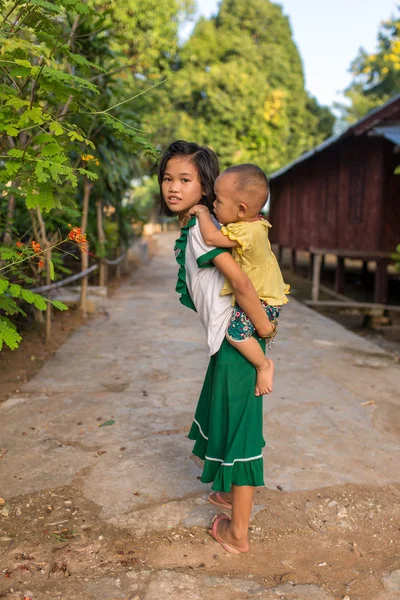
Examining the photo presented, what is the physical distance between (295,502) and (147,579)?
3.13 ft

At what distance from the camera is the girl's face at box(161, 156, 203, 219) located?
2314 millimetres

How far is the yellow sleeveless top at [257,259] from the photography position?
2119 millimetres

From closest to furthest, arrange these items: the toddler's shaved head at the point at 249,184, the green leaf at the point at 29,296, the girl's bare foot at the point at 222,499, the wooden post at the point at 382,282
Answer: the toddler's shaved head at the point at 249,184 < the green leaf at the point at 29,296 < the girl's bare foot at the point at 222,499 < the wooden post at the point at 382,282

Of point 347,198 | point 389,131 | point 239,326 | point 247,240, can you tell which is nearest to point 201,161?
point 247,240

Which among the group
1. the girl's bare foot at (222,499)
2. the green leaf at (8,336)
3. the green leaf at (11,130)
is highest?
the green leaf at (11,130)

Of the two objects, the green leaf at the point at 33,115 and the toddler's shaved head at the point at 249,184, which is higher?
the green leaf at the point at 33,115

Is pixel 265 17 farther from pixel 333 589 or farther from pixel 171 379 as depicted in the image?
pixel 333 589

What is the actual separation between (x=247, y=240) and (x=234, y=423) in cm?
76

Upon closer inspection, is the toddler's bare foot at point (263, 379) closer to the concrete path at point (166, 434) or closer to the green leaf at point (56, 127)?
the concrete path at point (166, 434)

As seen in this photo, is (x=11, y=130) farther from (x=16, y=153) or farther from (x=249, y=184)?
(x=249, y=184)

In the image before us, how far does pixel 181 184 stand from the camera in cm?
232

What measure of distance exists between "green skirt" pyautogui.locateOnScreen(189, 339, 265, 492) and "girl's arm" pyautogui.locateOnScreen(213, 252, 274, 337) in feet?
0.64

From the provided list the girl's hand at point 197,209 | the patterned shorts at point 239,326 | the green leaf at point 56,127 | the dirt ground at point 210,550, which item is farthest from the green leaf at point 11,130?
the dirt ground at point 210,550

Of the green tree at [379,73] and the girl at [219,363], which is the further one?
the green tree at [379,73]
